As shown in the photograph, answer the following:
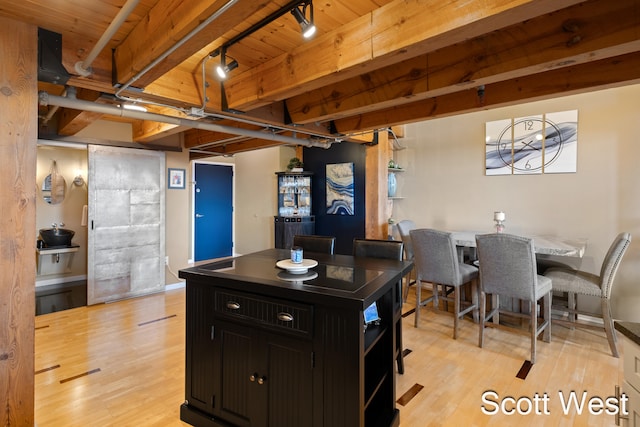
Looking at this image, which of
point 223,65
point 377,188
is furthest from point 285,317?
point 377,188

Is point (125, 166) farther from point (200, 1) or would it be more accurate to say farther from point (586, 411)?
point (586, 411)

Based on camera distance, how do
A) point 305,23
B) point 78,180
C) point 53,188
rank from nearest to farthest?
point 305,23 → point 53,188 → point 78,180

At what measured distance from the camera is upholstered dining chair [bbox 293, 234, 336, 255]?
3.03 meters

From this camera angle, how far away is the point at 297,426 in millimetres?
1705

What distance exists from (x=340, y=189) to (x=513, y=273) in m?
3.14

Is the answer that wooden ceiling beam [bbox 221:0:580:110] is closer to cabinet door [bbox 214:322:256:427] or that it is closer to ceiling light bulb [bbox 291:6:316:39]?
ceiling light bulb [bbox 291:6:316:39]

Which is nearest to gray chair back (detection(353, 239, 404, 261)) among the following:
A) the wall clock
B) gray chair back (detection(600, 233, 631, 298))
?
gray chair back (detection(600, 233, 631, 298))

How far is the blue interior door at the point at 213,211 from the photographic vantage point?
23.0ft

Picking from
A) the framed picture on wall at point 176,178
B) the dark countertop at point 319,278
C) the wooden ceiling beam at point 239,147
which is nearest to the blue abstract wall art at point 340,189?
the wooden ceiling beam at point 239,147

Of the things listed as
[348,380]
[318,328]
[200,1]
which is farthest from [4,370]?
[200,1]

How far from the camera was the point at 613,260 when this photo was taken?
2.89 metres

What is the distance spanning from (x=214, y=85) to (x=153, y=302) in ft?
10.5

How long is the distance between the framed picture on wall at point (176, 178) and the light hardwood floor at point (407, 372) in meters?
2.05

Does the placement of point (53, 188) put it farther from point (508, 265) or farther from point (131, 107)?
point (508, 265)
